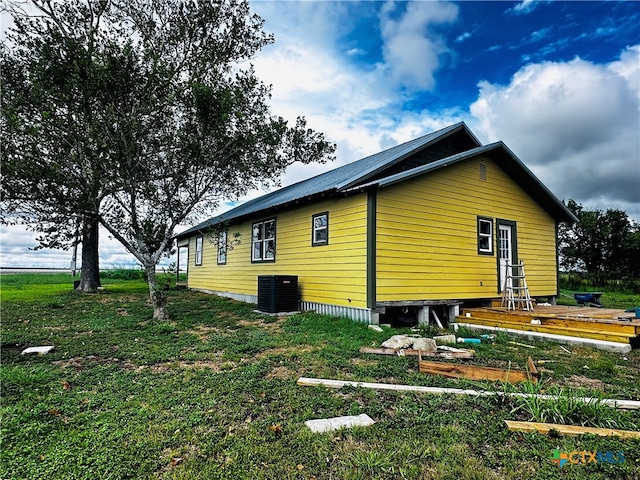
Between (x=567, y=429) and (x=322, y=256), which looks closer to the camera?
(x=567, y=429)

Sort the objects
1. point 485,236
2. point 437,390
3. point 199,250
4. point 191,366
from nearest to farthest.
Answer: point 437,390, point 191,366, point 485,236, point 199,250

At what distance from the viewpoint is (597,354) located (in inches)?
243

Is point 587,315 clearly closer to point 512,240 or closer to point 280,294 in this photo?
point 512,240

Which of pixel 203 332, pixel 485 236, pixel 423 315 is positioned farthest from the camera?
pixel 485 236

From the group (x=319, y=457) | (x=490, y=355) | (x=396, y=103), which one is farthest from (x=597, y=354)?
(x=396, y=103)

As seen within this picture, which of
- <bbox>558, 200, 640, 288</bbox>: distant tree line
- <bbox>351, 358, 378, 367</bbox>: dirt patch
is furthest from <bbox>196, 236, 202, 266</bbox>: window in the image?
<bbox>558, 200, 640, 288</bbox>: distant tree line

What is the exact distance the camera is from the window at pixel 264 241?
12.2 m

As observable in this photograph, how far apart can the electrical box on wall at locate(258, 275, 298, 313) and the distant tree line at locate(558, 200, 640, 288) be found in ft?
84.7

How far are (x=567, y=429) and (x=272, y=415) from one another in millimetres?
2473

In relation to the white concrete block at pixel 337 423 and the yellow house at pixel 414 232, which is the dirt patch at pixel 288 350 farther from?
the white concrete block at pixel 337 423

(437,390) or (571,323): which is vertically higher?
(571,323)

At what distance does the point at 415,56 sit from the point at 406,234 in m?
5.05

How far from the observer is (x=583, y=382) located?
4.60 m

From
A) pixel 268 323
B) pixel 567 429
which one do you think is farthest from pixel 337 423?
pixel 268 323
